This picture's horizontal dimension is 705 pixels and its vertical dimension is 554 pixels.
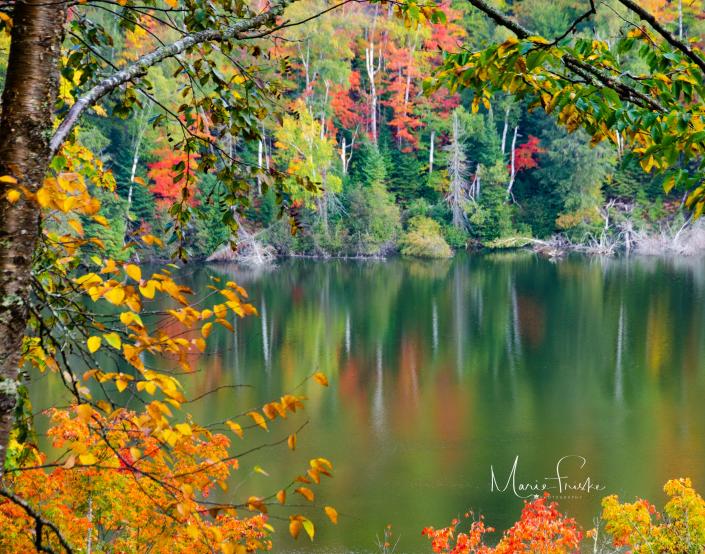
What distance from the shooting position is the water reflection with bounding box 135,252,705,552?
28.7 ft

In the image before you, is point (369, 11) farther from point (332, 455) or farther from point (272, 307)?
point (332, 455)

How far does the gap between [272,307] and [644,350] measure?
28.3ft

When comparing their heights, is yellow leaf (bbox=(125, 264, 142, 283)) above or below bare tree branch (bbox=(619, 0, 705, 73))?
below

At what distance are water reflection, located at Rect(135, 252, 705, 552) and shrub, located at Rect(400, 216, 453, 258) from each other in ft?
19.5

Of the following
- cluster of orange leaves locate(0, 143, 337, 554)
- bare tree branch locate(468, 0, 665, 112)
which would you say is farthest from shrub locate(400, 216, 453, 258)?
bare tree branch locate(468, 0, 665, 112)

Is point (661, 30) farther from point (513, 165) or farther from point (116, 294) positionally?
point (513, 165)

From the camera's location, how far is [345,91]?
31.5m

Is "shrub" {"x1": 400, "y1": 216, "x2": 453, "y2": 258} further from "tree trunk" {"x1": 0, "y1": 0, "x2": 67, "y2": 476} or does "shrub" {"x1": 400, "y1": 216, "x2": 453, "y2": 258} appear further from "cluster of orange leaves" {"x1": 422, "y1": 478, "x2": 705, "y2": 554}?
"tree trunk" {"x1": 0, "y1": 0, "x2": 67, "y2": 476}

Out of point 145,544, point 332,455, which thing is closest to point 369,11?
point 332,455

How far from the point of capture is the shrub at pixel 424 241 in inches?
1178

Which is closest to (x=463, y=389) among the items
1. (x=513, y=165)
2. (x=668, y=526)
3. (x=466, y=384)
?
(x=466, y=384)

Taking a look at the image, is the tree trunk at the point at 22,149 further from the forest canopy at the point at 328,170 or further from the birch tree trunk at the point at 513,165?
the birch tree trunk at the point at 513,165

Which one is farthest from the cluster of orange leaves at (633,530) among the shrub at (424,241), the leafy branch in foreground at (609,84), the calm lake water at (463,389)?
the shrub at (424,241)

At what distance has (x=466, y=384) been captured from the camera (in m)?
12.9
